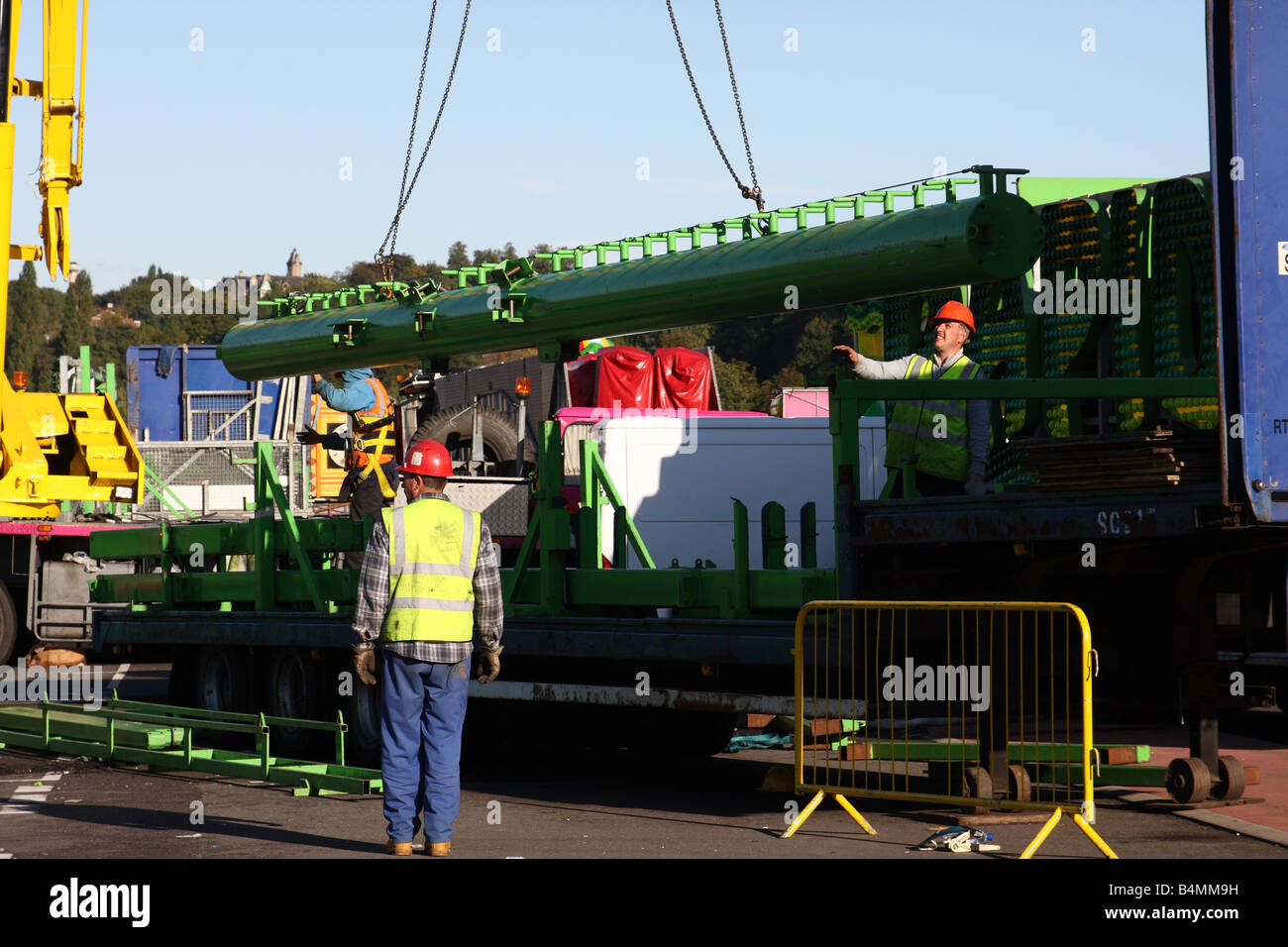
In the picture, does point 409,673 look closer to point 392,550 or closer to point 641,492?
point 392,550

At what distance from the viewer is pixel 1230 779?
33.6ft

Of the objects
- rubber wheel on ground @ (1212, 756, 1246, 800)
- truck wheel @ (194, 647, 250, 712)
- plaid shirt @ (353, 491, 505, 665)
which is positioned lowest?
rubber wheel on ground @ (1212, 756, 1246, 800)

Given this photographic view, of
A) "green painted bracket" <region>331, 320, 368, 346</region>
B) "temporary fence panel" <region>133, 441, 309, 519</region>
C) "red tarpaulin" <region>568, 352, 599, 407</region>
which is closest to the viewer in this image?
"green painted bracket" <region>331, 320, 368, 346</region>

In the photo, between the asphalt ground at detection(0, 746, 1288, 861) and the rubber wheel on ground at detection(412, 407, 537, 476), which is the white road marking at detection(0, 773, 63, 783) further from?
the rubber wheel on ground at detection(412, 407, 537, 476)

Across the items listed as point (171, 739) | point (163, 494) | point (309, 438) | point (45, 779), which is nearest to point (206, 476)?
point (163, 494)

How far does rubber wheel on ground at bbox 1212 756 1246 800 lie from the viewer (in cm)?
1024

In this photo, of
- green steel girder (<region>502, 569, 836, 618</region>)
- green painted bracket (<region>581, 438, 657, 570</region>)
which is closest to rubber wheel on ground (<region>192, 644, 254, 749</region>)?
green steel girder (<region>502, 569, 836, 618</region>)

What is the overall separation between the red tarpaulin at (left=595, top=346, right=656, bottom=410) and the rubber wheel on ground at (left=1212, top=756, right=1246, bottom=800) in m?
7.45

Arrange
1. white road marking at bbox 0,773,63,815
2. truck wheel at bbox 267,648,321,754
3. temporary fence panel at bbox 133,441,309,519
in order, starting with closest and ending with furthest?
white road marking at bbox 0,773,63,815, truck wheel at bbox 267,648,321,754, temporary fence panel at bbox 133,441,309,519

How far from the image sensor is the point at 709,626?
33.4 feet

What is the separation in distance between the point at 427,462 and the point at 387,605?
0.72 metres

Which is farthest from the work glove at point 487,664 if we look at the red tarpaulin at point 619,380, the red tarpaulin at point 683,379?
the red tarpaulin at point 683,379

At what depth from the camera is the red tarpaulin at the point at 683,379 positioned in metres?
17.4
